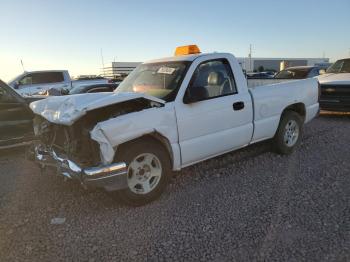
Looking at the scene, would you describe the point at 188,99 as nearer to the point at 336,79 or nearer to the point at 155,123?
the point at 155,123

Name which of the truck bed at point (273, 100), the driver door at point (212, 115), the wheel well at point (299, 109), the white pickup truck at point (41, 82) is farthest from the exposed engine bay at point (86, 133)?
the white pickup truck at point (41, 82)

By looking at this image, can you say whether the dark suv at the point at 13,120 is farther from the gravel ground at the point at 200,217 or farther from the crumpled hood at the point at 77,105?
the crumpled hood at the point at 77,105

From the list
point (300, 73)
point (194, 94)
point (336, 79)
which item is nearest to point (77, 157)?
point (194, 94)

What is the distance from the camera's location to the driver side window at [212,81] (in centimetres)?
460

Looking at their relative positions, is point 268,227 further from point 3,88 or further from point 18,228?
point 3,88

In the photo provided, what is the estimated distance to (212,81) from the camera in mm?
5074

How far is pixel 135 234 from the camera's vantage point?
3572 millimetres

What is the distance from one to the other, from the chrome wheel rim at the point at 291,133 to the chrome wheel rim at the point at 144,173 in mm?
2838

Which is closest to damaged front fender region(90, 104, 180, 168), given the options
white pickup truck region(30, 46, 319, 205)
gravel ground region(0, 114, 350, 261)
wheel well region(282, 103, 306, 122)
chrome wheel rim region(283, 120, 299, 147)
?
white pickup truck region(30, 46, 319, 205)

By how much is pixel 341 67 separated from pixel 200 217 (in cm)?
954

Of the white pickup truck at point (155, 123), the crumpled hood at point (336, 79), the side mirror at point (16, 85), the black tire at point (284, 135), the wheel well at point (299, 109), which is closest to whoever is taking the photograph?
the white pickup truck at point (155, 123)

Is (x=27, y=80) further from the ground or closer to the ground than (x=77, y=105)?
closer to the ground

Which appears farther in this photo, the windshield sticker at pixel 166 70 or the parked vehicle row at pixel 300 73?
the parked vehicle row at pixel 300 73

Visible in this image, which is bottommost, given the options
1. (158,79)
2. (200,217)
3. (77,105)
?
(200,217)
